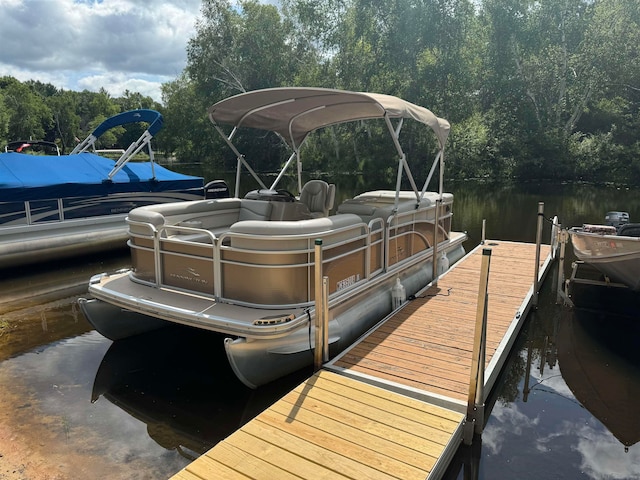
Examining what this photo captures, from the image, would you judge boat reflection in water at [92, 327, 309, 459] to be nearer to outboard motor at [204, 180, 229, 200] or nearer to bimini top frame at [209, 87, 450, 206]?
bimini top frame at [209, 87, 450, 206]

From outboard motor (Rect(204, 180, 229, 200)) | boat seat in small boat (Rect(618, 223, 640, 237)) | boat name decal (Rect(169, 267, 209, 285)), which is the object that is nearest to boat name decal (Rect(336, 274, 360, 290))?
boat name decal (Rect(169, 267, 209, 285))

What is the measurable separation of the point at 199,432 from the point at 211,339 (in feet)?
6.27

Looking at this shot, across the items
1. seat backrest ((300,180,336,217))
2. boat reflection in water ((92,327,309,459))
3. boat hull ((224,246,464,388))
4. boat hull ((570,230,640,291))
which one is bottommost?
boat reflection in water ((92,327,309,459))

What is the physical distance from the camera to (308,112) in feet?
21.7

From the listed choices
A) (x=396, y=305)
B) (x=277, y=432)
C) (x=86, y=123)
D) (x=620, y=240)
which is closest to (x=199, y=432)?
(x=277, y=432)

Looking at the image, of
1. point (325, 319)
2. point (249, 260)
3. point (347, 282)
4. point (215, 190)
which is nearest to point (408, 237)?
point (347, 282)

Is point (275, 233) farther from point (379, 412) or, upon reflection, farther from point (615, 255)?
point (615, 255)

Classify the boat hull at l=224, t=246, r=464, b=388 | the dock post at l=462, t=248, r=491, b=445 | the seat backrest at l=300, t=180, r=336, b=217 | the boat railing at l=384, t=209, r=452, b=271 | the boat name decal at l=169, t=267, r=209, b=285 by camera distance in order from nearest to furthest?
the dock post at l=462, t=248, r=491, b=445
the boat hull at l=224, t=246, r=464, b=388
the boat name decal at l=169, t=267, r=209, b=285
the boat railing at l=384, t=209, r=452, b=271
the seat backrest at l=300, t=180, r=336, b=217

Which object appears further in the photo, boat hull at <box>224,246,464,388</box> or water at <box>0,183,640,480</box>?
boat hull at <box>224,246,464,388</box>

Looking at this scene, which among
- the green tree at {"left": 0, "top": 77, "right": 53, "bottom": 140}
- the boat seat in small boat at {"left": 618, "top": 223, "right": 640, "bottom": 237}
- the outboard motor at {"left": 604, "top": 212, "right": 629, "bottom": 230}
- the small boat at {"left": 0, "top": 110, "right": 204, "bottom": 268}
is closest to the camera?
the boat seat in small boat at {"left": 618, "top": 223, "right": 640, "bottom": 237}

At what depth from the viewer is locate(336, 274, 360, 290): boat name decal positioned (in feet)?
15.9

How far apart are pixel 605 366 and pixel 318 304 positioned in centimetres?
343

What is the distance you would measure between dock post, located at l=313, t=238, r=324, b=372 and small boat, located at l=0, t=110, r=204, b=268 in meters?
6.63

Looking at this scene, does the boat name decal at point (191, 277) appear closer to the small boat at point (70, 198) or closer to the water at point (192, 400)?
the water at point (192, 400)
